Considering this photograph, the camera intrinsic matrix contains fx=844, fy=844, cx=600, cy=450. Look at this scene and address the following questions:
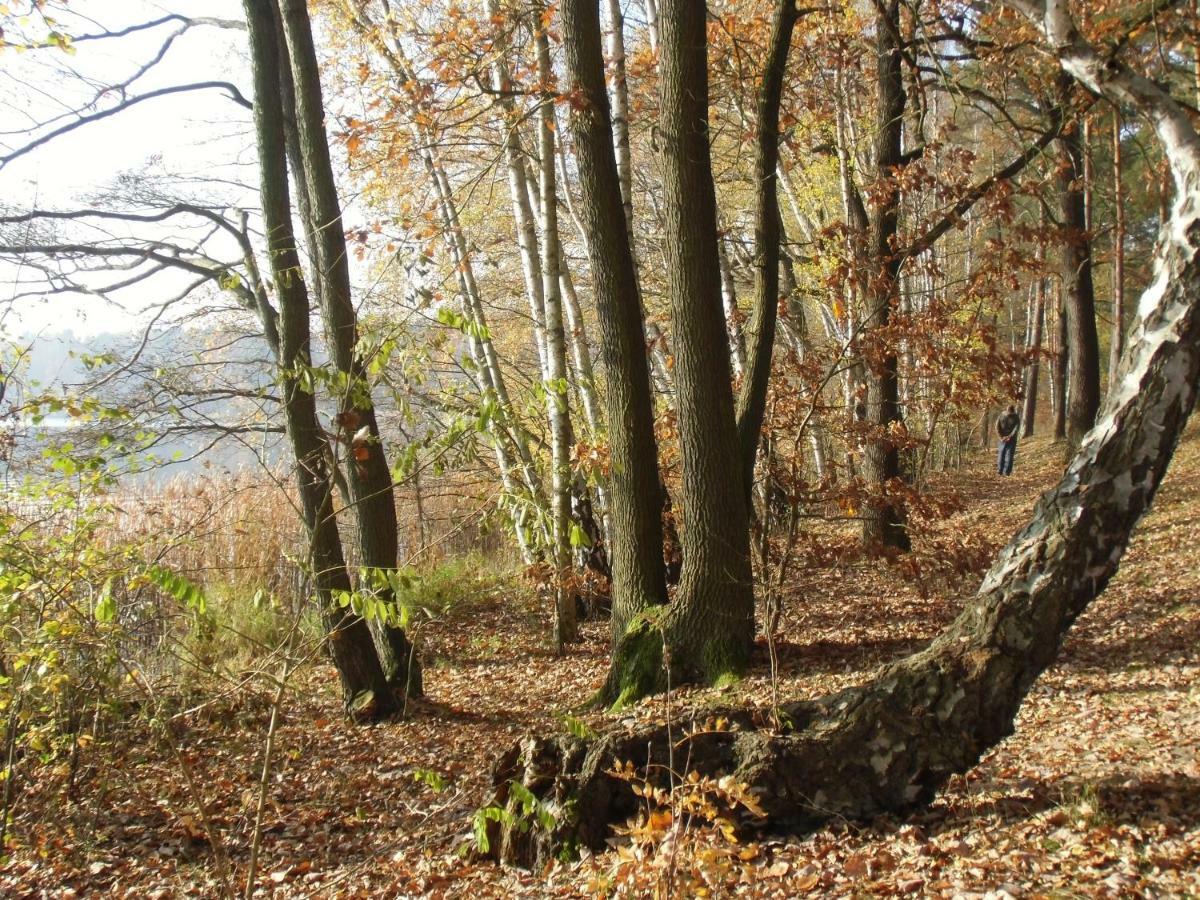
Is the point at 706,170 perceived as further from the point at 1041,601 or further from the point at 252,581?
the point at 252,581

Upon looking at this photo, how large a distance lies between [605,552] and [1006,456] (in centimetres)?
1060

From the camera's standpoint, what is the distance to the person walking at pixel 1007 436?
15.9 meters

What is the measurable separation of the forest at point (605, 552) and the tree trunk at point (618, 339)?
34 millimetres

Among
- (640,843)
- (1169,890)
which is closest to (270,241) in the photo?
(640,843)

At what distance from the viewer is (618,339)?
6.65 meters

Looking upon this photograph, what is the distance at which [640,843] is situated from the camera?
3305mm

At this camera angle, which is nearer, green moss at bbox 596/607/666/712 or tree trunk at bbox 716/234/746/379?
green moss at bbox 596/607/666/712

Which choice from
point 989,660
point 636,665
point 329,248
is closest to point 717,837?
point 989,660

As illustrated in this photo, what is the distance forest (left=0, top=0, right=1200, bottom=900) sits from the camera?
357 centimetres

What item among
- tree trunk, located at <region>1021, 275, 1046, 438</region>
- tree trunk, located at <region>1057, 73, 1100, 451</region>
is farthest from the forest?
tree trunk, located at <region>1021, 275, 1046, 438</region>

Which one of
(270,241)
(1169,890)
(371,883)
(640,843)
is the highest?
(270,241)

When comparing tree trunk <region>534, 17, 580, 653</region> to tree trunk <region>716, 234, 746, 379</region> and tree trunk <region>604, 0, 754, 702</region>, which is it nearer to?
tree trunk <region>716, 234, 746, 379</region>

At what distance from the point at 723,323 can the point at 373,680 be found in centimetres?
423

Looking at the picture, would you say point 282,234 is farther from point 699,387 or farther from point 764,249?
point 764,249
